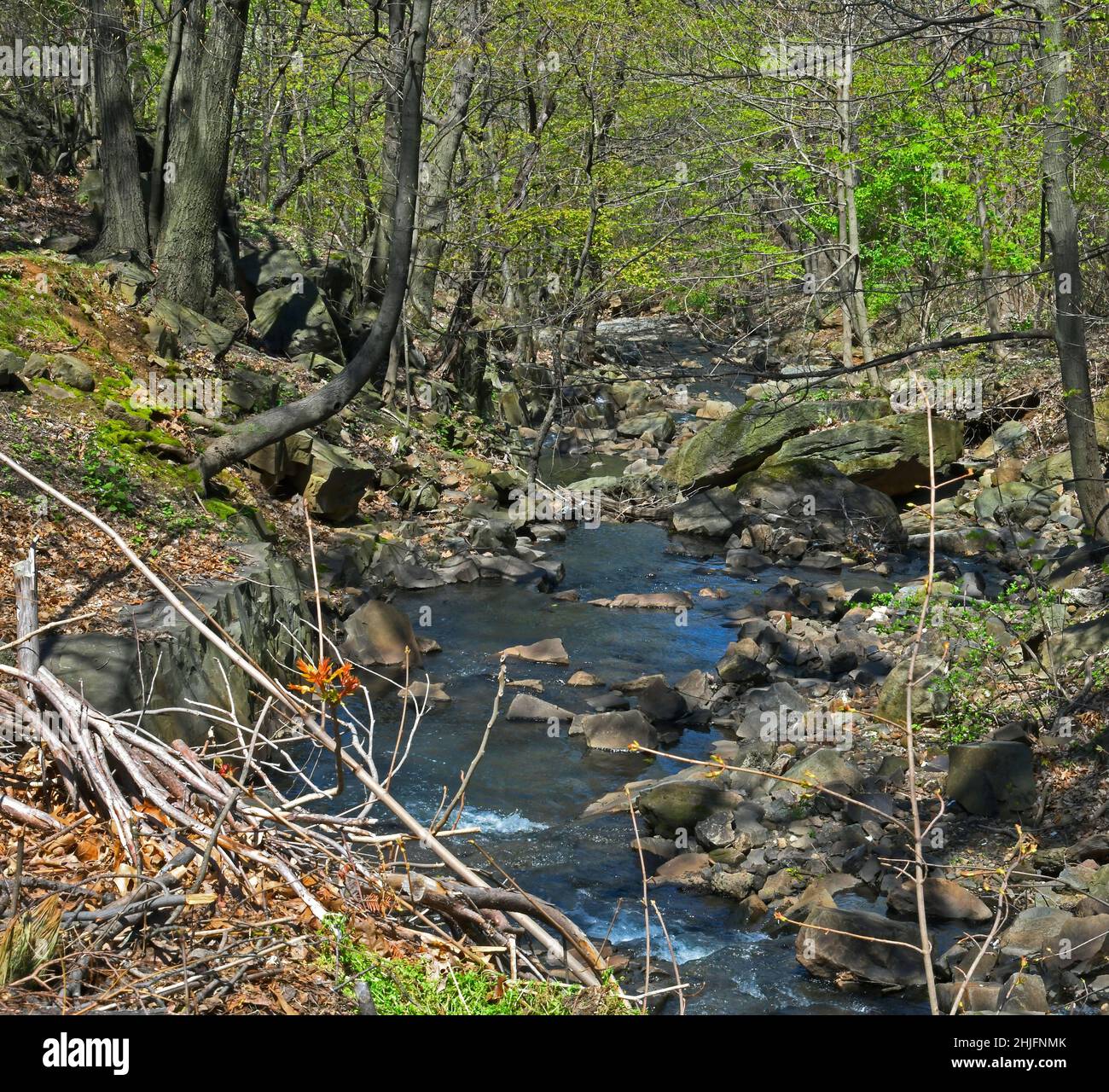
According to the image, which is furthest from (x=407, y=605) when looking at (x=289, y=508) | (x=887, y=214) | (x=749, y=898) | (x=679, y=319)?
(x=679, y=319)

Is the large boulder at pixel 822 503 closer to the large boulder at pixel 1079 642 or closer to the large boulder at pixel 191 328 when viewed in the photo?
the large boulder at pixel 1079 642

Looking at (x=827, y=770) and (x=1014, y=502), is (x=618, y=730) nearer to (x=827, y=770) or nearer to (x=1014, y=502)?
(x=827, y=770)

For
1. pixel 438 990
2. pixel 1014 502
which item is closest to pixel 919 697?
pixel 438 990

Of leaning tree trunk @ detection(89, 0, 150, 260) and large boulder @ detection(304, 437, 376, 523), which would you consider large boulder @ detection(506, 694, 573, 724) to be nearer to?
large boulder @ detection(304, 437, 376, 523)

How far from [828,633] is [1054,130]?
538 centimetres

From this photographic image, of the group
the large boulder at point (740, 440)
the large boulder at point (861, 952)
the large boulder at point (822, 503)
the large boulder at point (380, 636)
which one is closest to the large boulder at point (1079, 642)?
the large boulder at point (861, 952)

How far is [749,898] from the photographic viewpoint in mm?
7148

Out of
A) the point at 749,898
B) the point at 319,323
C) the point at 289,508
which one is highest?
the point at 319,323

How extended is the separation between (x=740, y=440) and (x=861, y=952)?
42.7 feet

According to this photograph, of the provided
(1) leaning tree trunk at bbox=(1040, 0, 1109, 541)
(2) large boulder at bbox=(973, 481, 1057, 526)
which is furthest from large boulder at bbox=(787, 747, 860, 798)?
(2) large boulder at bbox=(973, 481, 1057, 526)

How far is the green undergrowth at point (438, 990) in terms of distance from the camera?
11.7ft

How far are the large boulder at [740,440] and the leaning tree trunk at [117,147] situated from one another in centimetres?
905

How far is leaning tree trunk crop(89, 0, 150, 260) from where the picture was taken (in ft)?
46.3

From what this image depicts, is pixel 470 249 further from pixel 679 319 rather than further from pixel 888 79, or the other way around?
pixel 679 319
